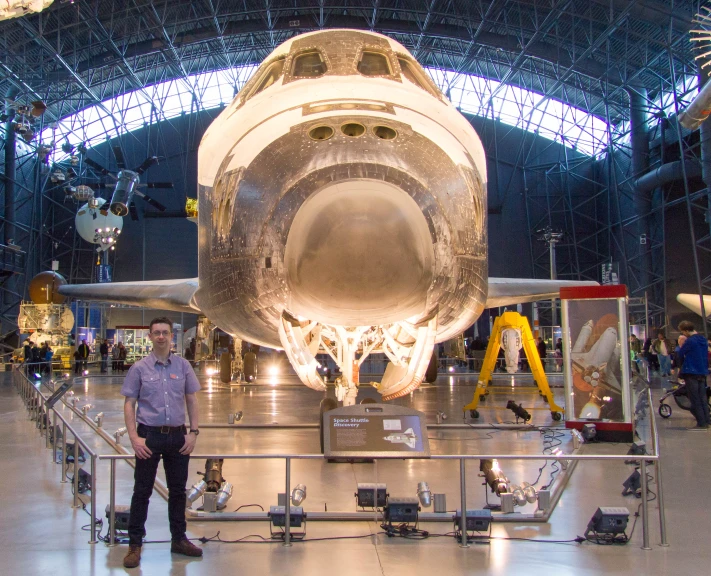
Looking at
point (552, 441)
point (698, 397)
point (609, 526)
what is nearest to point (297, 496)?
point (609, 526)

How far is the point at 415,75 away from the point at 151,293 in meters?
5.83

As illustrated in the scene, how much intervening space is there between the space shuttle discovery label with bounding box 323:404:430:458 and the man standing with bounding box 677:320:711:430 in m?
4.44

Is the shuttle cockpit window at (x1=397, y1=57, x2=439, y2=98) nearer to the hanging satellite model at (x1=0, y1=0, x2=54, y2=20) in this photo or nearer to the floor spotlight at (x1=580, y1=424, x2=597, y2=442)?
the floor spotlight at (x1=580, y1=424, x2=597, y2=442)

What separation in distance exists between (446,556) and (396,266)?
136cm

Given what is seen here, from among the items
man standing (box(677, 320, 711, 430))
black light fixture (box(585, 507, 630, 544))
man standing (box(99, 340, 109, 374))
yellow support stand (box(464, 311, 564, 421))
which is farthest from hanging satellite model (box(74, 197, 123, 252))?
black light fixture (box(585, 507, 630, 544))

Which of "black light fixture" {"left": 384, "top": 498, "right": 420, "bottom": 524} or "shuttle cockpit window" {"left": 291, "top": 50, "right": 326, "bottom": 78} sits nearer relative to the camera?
"black light fixture" {"left": 384, "top": 498, "right": 420, "bottom": 524}

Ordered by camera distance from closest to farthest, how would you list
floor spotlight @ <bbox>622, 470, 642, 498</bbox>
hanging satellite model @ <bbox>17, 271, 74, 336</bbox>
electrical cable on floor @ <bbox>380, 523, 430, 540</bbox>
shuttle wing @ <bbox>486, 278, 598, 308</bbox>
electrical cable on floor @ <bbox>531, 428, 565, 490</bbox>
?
electrical cable on floor @ <bbox>380, 523, 430, 540</bbox>, floor spotlight @ <bbox>622, 470, 642, 498</bbox>, electrical cable on floor @ <bbox>531, 428, 565, 490</bbox>, shuttle wing @ <bbox>486, 278, 598, 308</bbox>, hanging satellite model @ <bbox>17, 271, 74, 336</bbox>

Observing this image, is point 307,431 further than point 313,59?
Yes

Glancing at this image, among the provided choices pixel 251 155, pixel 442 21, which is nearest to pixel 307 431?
pixel 251 155

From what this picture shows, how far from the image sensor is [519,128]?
29766 mm

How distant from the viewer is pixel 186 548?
107 inches

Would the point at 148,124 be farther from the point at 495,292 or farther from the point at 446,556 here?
the point at 446,556

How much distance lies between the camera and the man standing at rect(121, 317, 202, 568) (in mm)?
2693

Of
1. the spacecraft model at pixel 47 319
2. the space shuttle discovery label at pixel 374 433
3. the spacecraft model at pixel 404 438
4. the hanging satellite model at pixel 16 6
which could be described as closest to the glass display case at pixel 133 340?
the spacecraft model at pixel 47 319
